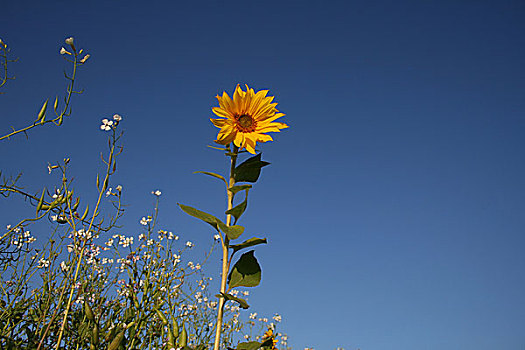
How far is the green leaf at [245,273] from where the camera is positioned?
1473 mm

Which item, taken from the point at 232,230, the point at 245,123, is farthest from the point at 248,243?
the point at 245,123

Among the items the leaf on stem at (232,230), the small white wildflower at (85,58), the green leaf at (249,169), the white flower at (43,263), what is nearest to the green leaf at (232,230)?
Result: the leaf on stem at (232,230)

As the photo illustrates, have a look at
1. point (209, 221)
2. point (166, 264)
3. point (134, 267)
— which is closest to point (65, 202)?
point (209, 221)

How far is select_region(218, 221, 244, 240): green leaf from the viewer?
55.0 inches

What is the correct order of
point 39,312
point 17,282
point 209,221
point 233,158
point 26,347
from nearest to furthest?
point 209,221 < point 233,158 < point 26,347 < point 39,312 < point 17,282

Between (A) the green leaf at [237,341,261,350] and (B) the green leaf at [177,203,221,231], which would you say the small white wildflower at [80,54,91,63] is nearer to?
(B) the green leaf at [177,203,221,231]

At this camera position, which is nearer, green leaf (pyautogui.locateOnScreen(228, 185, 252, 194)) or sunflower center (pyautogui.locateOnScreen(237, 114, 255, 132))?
green leaf (pyautogui.locateOnScreen(228, 185, 252, 194))

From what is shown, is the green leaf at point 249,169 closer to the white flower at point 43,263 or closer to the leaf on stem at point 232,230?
the leaf on stem at point 232,230

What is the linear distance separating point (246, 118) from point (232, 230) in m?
0.47

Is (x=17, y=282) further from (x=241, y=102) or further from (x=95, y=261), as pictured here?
(x=241, y=102)

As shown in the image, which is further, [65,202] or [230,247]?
[65,202]

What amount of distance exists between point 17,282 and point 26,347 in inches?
19.9

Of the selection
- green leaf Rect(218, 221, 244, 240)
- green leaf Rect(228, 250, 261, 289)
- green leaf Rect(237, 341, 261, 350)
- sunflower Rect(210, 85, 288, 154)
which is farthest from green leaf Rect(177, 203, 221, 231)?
green leaf Rect(237, 341, 261, 350)

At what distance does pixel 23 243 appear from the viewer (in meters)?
2.12
